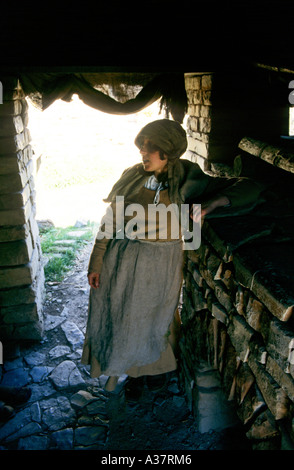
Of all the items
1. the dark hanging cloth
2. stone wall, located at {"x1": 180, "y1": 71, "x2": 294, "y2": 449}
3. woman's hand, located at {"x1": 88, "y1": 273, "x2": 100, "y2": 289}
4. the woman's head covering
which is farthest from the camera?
the dark hanging cloth

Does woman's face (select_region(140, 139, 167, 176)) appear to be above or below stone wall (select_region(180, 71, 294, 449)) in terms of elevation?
above

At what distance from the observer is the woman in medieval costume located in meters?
2.39

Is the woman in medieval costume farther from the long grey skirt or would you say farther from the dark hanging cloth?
the dark hanging cloth

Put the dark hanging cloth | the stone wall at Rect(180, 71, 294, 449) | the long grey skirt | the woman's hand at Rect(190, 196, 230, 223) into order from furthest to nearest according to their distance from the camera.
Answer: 1. the dark hanging cloth
2. the long grey skirt
3. the woman's hand at Rect(190, 196, 230, 223)
4. the stone wall at Rect(180, 71, 294, 449)

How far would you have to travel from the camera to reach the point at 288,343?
128 cm

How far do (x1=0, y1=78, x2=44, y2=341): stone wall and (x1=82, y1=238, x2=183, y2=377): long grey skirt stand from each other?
1.09m

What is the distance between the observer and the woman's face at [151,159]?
2.42 meters

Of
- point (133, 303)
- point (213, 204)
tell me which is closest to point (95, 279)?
point (133, 303)

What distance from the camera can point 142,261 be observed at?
2557 millimetres

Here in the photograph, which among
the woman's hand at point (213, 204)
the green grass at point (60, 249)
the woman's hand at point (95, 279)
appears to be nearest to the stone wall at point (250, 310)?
the woman's hand at point (213, 204)

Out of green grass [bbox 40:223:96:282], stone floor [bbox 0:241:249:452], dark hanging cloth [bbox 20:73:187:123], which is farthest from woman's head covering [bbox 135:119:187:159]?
green grass [bbox 40:223:96:282]

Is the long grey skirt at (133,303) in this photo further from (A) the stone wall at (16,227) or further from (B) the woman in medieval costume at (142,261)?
(A) the stone wall at (16,227)

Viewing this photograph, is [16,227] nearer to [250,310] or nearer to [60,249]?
[250,310]
